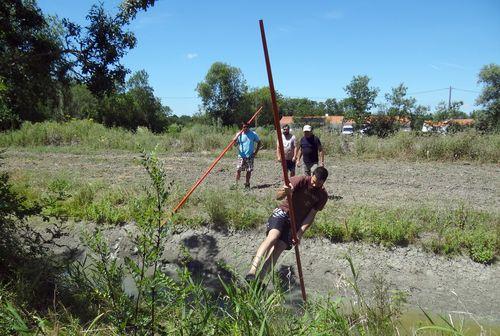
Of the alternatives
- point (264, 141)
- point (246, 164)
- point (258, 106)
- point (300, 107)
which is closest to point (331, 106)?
point (300, 107)

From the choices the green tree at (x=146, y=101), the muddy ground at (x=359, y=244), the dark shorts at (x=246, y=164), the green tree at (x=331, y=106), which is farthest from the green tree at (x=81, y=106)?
the green tree at (x=331, y=106)

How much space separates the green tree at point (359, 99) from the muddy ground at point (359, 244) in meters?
12.6

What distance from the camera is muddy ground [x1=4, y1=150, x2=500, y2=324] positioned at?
5.71m

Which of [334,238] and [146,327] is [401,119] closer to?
[334,238]

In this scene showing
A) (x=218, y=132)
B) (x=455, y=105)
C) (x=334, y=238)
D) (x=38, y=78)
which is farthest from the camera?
(x=455, y=105)

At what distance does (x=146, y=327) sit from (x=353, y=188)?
8087 millimetres

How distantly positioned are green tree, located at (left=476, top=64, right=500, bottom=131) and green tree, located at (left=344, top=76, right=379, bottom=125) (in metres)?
9.06

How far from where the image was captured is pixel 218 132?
66.0 ft

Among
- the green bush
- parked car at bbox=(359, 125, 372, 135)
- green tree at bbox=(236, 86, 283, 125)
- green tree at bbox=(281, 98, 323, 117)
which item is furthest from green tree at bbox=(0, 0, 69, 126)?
green tree at bbox=(281, 98, 323, 117)

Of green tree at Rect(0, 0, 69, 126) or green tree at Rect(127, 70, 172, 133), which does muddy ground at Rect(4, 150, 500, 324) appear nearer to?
green tree at Rect(0, 0, 69, 126)

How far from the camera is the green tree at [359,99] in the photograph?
26922mm

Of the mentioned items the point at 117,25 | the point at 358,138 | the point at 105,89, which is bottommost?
the point at 358,138

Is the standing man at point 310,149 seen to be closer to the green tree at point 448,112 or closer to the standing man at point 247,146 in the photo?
the standing man at point 247,146

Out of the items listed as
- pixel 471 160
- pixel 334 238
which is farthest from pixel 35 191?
pixel 471 160
